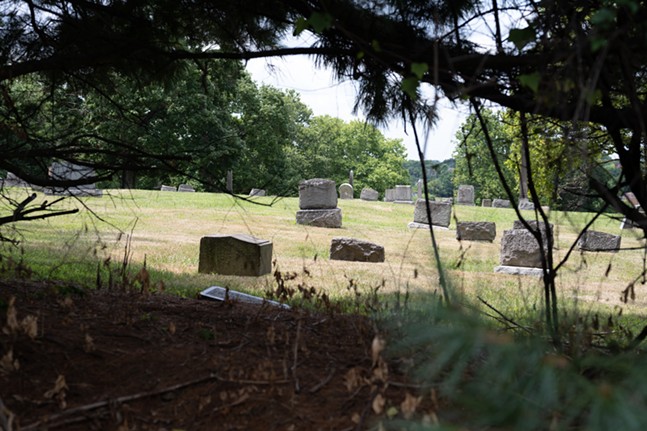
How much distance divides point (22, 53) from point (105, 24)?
83cm

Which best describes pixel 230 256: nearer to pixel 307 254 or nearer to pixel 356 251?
pixel 356 251

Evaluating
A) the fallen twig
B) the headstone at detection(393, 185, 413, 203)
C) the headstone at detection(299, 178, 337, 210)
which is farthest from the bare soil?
the headstone at detection(393, 185, 413, 203)

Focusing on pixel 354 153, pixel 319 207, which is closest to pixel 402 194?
pixel 319 207

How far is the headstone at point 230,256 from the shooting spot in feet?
35.8

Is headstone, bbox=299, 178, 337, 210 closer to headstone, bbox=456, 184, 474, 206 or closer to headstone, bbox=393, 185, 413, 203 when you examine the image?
headstone, bbox=393, 185, 413, 203

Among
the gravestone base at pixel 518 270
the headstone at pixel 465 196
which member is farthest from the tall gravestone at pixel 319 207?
the headstone at pixel 465 196

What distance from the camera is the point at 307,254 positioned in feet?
47.3

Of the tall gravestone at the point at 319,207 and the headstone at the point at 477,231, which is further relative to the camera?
the tall gravestone at the point at 319,207

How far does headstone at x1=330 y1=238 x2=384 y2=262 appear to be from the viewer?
44.6 feet

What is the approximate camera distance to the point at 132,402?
2846 mm

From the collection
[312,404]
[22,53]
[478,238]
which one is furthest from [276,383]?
[478,238]

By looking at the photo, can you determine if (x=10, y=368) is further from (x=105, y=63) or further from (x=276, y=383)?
(x=105, y=63)

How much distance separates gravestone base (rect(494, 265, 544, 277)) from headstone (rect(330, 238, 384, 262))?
246 centimetres

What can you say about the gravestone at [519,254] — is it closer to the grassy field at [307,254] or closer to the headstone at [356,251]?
the grassy field at [307,254]
